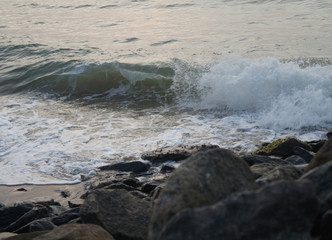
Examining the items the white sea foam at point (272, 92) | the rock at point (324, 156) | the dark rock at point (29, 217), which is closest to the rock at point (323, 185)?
the rock at point (324, 156)

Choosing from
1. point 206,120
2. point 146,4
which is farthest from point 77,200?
point 146,4

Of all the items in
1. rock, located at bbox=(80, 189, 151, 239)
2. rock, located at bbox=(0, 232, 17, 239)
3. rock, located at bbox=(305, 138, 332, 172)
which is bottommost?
rock, located at bbox=(0, 232, 17, 239)

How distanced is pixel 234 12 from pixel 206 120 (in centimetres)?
1114

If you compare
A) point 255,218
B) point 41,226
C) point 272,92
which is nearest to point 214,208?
point 255,218

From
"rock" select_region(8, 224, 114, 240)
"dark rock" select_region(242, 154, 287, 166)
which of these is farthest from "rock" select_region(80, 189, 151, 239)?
"dark rock" select_region(242, 154, 287, 166)

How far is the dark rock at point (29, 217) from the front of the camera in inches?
148

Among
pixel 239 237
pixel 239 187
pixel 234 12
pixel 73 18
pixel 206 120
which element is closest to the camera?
pixel 239 237

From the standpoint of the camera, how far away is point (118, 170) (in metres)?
5.49

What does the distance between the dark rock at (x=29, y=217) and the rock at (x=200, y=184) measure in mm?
1854

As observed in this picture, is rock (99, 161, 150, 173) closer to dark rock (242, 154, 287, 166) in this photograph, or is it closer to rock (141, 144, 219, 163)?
rock (141, 144, 219, 163)

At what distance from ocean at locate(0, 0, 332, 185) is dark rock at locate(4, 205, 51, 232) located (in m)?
1.39

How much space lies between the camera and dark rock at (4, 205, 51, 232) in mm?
3768

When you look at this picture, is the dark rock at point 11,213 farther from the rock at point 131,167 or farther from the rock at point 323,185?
the rock at point 323,185

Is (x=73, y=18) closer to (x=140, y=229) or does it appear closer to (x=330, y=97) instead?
(x=330, y=97)
